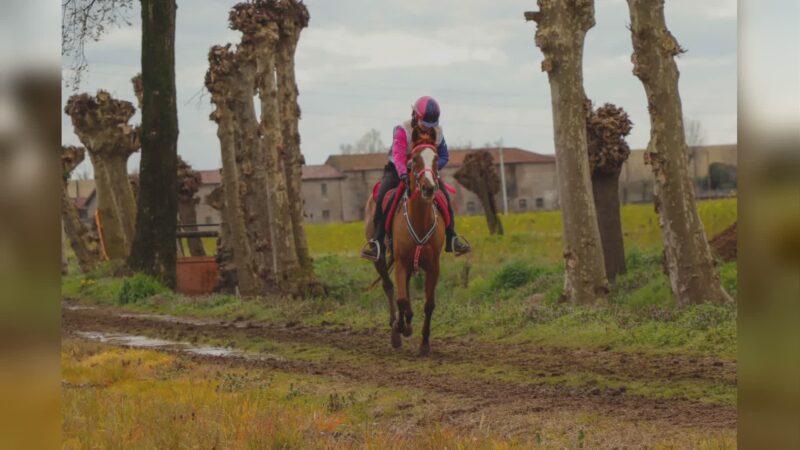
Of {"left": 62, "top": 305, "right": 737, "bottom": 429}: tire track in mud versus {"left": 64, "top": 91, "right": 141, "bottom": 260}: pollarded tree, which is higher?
{"left": 64, "top": 91, "right": 141, "bottom": 260}: pollarded tree

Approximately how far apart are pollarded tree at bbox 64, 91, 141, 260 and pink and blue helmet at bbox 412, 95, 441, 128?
1010 inches

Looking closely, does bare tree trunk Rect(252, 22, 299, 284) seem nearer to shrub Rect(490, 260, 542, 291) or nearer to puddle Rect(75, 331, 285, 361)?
shrub Rect(490, 260, 542, 291)

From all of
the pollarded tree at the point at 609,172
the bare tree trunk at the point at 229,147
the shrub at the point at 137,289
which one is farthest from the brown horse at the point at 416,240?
the bare tree trunk at the point at 229,147

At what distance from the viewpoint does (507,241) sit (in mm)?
39969

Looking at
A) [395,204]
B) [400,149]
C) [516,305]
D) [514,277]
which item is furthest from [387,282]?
[514,277]

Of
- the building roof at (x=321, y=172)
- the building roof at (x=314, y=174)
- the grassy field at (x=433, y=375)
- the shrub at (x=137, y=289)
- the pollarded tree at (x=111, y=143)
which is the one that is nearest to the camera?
the grassy field at (x=433, y=375)

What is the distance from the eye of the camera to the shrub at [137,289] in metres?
26.2

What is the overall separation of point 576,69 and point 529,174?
96.0 m

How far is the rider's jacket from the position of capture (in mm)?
13008

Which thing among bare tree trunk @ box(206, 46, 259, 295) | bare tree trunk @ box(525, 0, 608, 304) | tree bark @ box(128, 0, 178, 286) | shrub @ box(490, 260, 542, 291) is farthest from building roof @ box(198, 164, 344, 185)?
bare tree trunk @ box(525, 0, 608, 304)

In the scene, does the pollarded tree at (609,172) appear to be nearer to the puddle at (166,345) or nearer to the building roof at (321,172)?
the puddle at (166,345)

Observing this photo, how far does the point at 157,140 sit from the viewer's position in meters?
27.1

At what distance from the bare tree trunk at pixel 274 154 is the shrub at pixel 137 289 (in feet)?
11.1

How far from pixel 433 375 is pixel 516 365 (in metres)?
1.20
